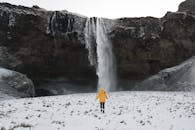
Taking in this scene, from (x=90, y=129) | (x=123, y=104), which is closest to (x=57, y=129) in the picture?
(x=90, y=129)

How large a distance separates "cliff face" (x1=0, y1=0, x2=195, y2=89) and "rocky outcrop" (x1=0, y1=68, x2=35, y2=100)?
5.85 m

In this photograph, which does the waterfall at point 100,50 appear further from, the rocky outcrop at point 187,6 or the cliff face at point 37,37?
the rocky outcrop at point 187,6

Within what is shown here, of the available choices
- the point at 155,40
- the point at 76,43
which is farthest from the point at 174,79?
the point at 76,43

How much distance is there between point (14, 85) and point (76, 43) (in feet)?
35.1

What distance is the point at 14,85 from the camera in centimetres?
3509

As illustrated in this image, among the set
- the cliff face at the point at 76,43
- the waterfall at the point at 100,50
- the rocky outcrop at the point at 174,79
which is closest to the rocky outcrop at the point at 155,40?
the cliff face at the point at 76,43

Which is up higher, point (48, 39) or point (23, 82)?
point (48, 39)

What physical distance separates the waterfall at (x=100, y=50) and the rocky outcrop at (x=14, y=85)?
10.6 m

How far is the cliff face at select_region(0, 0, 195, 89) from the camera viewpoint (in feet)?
134

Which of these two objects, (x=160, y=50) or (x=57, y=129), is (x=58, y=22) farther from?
(x=57, y=129)

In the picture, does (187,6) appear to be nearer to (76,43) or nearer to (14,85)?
(76,43)

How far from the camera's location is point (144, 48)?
43.7m

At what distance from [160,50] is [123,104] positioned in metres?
23.0

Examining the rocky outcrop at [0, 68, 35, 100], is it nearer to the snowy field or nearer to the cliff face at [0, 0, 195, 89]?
the cliff face at [0, 0, 195, 89]
